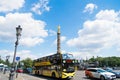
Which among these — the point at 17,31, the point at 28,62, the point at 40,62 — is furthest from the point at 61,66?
the point at 28,62

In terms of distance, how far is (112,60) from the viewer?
15138cm

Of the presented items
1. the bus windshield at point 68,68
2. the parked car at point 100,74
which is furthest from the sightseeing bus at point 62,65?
the parked car at point 100,74

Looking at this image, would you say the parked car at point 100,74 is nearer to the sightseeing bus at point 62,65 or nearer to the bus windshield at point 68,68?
the sightseeing bus at point 62,65

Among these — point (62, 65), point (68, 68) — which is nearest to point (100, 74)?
point (68, 68)

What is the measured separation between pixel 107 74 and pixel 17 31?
658 inches

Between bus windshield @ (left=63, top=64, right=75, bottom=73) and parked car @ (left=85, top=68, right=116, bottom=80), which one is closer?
parked car @ (left=85, top=68, right=116, bottom=80)

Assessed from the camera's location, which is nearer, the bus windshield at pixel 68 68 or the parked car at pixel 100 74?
the parked car at pixel 100 74

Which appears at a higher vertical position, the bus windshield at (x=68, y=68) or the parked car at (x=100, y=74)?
the bus windshield at (x=68, y=68)

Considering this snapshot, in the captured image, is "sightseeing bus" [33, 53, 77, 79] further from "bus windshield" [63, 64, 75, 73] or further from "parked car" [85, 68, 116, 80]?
"parked car" [85, 68, 116, 80]

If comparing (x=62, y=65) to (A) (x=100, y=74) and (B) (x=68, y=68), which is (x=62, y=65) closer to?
(B) (x=68, y=68)

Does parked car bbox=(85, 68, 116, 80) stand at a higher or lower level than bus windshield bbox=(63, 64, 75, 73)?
lower

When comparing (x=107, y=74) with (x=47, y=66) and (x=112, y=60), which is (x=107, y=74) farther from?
(x=112, y=60)

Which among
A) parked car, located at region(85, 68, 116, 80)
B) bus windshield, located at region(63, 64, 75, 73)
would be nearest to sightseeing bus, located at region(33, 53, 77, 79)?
bus windshield, located at region(63, 64, 75, 73)

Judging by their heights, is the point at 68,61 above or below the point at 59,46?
below
